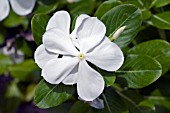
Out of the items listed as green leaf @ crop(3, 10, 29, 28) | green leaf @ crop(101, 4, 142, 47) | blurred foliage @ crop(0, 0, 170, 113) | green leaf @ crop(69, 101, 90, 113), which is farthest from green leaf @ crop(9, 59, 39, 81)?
green leaf @ crop(101, 4, 142, 47)

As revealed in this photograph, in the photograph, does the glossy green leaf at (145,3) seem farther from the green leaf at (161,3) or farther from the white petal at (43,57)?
the white petal at (43,57)

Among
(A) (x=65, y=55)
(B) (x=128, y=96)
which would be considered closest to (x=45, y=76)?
(A) (x=65, y=55)

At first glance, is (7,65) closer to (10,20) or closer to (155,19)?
(10,20)

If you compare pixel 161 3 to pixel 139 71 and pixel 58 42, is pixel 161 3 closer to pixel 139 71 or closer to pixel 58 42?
pixel 139 71

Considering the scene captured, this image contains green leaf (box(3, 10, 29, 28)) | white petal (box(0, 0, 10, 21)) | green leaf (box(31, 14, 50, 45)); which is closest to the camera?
green leaf (box(31, 14, 50, 45))

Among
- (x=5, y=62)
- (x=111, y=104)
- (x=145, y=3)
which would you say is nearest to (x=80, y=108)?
(x=111, y=104)

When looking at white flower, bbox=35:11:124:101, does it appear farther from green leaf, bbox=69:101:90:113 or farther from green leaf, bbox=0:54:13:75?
green leaf, bbox=0:54:13:75
